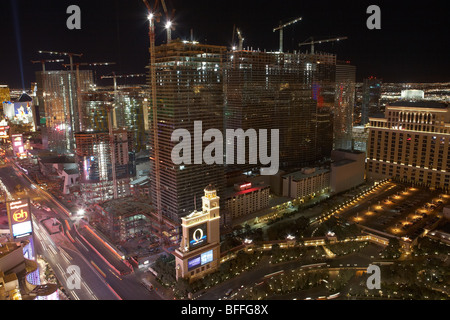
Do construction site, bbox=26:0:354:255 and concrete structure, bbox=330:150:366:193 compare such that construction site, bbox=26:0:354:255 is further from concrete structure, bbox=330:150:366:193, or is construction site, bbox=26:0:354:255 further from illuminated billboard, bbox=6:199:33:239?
illuminated billboard, bbox=6:199:33:239

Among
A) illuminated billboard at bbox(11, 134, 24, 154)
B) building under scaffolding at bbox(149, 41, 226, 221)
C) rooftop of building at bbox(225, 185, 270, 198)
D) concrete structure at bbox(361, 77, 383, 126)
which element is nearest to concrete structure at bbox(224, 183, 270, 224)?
rooftop of building at bbox(225, 185, 270, 198)

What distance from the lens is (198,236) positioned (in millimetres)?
28875

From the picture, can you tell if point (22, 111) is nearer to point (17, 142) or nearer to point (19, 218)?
point (17, 142)

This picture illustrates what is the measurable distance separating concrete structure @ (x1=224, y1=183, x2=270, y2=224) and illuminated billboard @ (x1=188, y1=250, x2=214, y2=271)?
404 inches

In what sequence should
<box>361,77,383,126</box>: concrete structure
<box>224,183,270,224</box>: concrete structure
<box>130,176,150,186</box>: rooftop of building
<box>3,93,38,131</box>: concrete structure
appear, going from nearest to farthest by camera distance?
<box>224,183,270,224</box>: concrete structure < <box>130,176,150,186</box>: rooftop of building < <box>361,77,383,126</box>: concrete structure < <box>3,93,38,131</box>: concrete structure

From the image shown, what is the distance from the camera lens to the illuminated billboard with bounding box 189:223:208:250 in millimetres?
28406

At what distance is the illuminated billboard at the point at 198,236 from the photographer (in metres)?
28.4

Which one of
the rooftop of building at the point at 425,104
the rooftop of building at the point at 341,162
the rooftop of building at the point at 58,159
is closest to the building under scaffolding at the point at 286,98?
the rooftop of building at the point at 341,162

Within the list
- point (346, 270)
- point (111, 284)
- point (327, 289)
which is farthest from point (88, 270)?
point (346, 270)

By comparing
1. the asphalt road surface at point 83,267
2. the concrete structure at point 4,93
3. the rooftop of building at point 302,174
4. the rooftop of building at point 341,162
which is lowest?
the asphalt road surface at point 83,267

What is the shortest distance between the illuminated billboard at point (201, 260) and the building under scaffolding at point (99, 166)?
78.2ft

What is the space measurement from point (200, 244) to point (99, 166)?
26826 millimetres

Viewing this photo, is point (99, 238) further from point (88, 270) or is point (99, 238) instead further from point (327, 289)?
point (327, 289)

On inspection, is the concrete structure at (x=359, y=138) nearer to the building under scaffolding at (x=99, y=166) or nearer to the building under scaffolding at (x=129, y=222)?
the building under scaffolding at (x=99, y=166)
